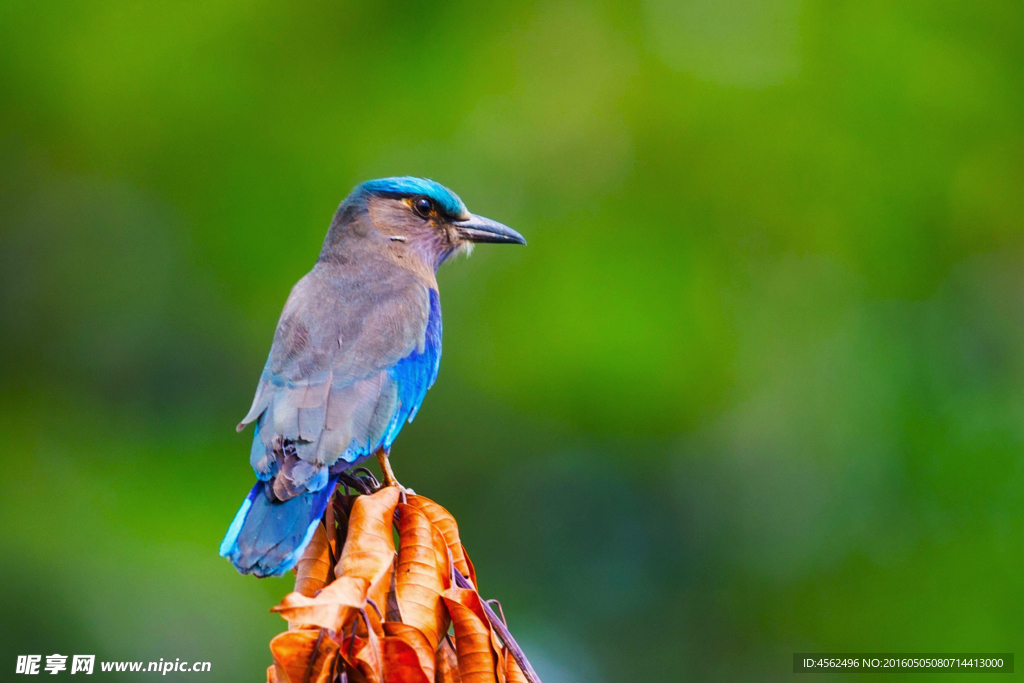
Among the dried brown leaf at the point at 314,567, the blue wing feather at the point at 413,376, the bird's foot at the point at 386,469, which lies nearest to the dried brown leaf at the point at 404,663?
the dried brown leaf at the point at 314,567

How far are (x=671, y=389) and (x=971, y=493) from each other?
6.55 feet

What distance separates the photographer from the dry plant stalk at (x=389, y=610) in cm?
204

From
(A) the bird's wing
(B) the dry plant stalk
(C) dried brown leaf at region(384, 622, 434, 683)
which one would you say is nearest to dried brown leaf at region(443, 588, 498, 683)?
(B) the dry plant stalk

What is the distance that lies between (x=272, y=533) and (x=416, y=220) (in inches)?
79.9

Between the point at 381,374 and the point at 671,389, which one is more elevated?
the point at 381,374

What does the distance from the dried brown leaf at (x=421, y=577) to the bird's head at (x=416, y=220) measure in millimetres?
1813

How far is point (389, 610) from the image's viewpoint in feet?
7.55

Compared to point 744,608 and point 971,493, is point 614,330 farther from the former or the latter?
point 971,493

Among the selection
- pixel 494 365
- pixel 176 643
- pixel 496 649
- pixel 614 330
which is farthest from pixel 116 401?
pixel 496 649

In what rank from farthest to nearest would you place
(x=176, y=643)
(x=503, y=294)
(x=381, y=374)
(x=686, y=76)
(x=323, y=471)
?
(x=686, y=76) < (x=503, y=294) < (x=176, y=643) < (x=381, y=374) < (x=323, y=471)

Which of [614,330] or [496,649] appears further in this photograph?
[614,330]

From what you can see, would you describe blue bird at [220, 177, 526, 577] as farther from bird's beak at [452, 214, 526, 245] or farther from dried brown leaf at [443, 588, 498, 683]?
dried brown leaf at [443, 588, 498, 683]

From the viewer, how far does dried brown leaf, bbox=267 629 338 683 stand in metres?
2.02

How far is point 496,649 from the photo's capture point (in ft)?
7.45
